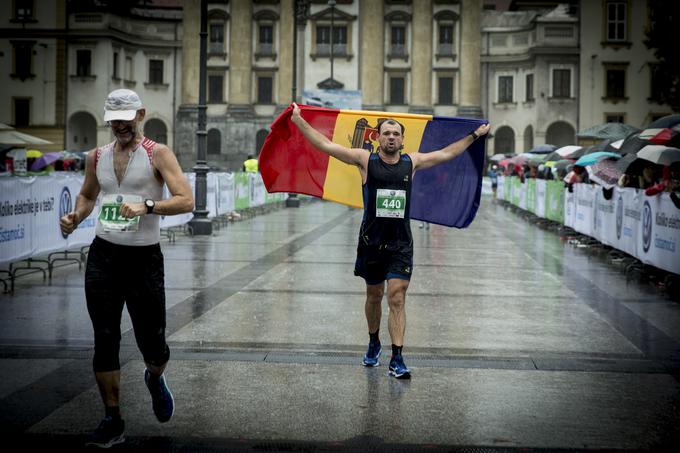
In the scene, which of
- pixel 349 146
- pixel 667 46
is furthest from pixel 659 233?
pixel 667 46

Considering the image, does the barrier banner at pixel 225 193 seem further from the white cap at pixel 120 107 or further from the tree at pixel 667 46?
the tree at pixel 667 46

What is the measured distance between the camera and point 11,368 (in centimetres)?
729

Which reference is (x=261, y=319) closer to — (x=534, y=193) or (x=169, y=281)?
(x=169, y=281)

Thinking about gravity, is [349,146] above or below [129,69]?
below

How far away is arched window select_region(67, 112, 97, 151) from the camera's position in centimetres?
6894

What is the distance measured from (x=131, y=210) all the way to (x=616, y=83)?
65.9 metres

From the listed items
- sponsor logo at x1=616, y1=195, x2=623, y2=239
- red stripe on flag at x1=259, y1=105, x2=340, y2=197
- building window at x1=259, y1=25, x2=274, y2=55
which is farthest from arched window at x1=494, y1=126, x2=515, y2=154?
red stripe on flag at x1=259, y1=105, x2=340, y2=197

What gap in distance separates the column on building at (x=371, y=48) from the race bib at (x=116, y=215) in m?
66.8

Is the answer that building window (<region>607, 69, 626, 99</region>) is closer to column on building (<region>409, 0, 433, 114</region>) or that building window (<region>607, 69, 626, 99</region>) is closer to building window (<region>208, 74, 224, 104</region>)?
column on building (<region>409, 0, 433, 114</region>)

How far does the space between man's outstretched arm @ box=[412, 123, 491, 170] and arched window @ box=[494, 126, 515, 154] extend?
6548 centimetres

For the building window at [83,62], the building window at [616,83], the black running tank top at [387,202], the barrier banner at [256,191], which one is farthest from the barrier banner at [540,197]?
the building window at [83,62]

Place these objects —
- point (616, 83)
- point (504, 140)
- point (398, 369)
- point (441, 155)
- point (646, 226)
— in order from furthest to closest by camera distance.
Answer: point (504, 140) < point (616, 83) < point (646, 226) < point (441, 155) < point (398, 369)

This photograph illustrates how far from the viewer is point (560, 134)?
69125 millimetres

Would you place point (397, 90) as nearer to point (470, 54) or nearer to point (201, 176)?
point (470, 54)
